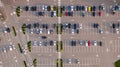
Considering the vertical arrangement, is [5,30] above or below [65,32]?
above

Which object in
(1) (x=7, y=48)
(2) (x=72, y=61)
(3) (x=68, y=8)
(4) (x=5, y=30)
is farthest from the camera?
(1) (x=7, y=48)

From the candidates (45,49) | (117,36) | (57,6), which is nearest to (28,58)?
(45,49)

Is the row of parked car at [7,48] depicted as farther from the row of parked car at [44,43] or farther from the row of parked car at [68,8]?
the row of parked car at [68,8]

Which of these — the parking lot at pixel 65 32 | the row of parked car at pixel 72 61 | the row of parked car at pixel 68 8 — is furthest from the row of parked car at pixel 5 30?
the row of parked car at pixel 72 61

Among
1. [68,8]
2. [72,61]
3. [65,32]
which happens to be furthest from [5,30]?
[72,61]

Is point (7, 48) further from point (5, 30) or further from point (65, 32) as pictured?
point (65, 32)

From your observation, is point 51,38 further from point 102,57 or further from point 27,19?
point 102,57

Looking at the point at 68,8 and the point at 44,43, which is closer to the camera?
the point at 68,8

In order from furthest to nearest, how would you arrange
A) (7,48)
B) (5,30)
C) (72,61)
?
(7,48) → (5,30) → (72,61)

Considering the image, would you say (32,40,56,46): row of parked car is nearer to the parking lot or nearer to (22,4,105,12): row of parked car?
the parking lot

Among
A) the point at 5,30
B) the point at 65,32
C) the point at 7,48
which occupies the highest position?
the point at 5,30

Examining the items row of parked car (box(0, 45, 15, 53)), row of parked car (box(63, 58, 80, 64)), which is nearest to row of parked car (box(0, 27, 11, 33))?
row of parked car (box(0, 45, 15, 53))
